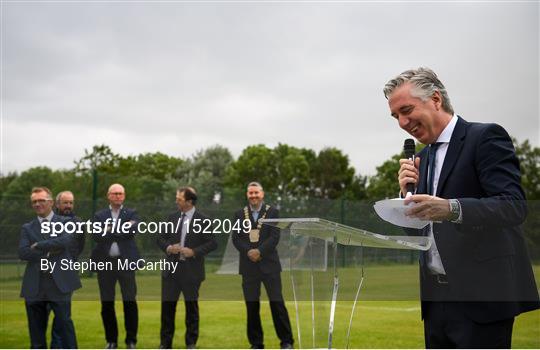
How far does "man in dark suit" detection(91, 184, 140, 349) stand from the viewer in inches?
311

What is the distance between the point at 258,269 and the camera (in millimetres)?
7980

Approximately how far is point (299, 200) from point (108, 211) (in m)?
5.61

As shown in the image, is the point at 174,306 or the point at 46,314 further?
the point at 174,306

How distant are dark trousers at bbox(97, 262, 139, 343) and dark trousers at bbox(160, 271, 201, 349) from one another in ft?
1.14

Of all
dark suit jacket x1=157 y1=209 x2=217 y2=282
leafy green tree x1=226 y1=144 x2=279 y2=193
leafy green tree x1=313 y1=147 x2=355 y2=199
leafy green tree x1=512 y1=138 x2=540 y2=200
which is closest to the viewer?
dark suit jacket x1=157 y1=209 x2=217 y2=282

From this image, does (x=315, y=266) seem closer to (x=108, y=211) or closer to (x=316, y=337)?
(x=316, y=337)

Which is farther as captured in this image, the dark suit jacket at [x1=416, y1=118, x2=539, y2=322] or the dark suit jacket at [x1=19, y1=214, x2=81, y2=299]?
the dark suit jacket at [x1=19, y1=214, x2=81, y2=299]

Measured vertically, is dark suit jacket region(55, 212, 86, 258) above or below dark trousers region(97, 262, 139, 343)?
above

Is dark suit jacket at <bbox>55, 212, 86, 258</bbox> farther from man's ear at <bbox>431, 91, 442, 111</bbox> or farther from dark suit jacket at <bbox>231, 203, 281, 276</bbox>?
man's ear at <bbox>431, 91, 442, 111</bbox>

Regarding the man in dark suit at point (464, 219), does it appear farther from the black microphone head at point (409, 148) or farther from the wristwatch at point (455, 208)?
the black microphone head at point (409, 148)

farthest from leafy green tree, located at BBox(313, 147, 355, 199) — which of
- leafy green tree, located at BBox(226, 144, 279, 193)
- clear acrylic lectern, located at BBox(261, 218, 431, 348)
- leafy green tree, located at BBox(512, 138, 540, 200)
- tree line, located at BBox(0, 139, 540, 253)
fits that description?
clear acrylic lectern, located at BBox(261, 218, 431, 348)

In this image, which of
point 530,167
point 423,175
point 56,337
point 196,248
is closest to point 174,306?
point 196,248

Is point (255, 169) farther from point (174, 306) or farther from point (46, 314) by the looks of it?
point (46, 314)

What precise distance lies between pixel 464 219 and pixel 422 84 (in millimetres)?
528
